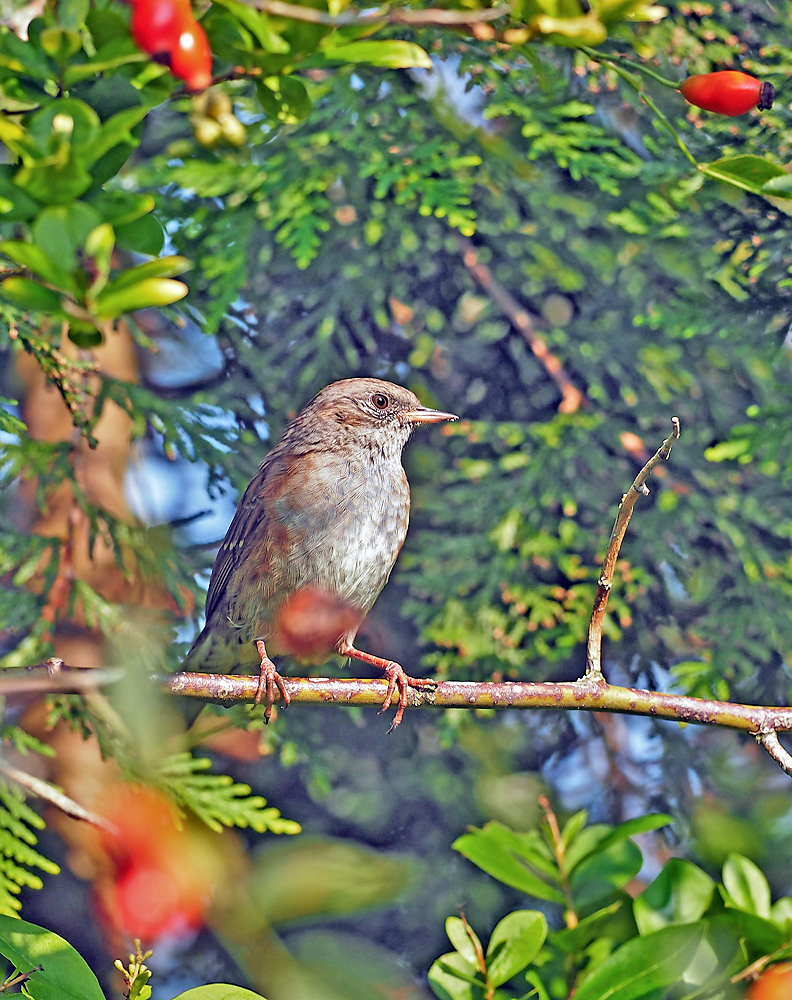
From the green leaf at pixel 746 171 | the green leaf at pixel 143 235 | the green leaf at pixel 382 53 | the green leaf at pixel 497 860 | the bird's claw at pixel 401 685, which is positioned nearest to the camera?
the green leaf at pixel 143 235

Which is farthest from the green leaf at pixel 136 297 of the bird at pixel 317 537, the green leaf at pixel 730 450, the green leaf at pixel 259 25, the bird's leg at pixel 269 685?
the green leaf at pixel 730 450

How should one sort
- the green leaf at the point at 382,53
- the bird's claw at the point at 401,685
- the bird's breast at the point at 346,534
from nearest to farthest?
the green leaf at the point at 382,53, the bird's claw at the point at 401,685, the bird's breast at the point at 346,534

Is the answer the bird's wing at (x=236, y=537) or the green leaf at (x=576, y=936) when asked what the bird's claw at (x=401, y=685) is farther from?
the bird's wing at (x=236, y=537)

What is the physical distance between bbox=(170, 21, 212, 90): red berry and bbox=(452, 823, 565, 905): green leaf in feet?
3.94

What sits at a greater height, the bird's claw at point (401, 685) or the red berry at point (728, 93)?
the red berry at point (728, 93)

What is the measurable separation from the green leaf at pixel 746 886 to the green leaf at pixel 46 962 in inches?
38.9

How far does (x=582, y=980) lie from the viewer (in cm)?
139

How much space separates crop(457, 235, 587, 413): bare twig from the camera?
2.83 metres

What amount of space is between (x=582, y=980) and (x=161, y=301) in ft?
3.99

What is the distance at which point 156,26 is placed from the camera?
87 cm

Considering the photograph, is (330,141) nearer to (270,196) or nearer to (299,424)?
(270,196)

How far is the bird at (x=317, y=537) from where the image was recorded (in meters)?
2.12

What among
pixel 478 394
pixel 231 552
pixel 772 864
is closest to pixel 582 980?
pixel 772 864

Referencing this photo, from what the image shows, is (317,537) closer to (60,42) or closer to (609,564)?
(609,564)
